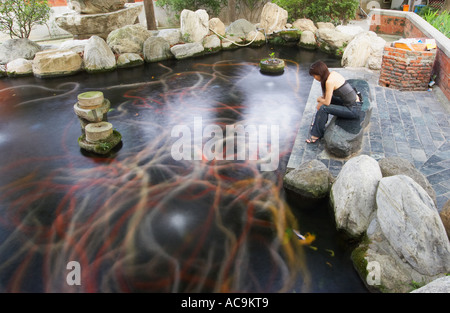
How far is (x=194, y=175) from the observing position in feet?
18.5

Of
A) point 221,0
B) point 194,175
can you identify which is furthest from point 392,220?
point 221,0

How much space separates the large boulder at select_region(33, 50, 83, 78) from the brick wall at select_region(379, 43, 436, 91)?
30.2 feet

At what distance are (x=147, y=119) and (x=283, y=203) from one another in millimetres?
4150

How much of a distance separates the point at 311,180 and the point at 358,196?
852mm

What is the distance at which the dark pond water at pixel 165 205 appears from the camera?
3.90 meters

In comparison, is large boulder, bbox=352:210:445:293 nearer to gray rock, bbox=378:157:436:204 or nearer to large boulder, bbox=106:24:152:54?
gray rock, bbox=378:157:436:204

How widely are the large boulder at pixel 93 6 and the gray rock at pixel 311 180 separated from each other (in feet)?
Result: 33.5

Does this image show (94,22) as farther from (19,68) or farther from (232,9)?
(232,9)

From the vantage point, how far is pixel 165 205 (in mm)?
5000

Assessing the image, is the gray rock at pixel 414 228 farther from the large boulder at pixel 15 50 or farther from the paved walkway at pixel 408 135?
the large boulder at pixel 15 50

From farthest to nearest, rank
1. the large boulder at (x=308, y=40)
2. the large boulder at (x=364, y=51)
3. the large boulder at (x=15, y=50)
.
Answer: the large boulder at (x=308, y=40), the large boulder at (x=15, y=50), the large boulder at (x=364, y=51)

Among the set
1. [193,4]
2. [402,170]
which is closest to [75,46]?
[193,4]

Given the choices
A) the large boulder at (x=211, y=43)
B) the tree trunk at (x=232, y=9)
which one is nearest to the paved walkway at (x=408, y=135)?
the large boulder at (x=211, y=43)

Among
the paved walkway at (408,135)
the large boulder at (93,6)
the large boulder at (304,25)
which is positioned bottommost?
the paved walkway at (408,135)
